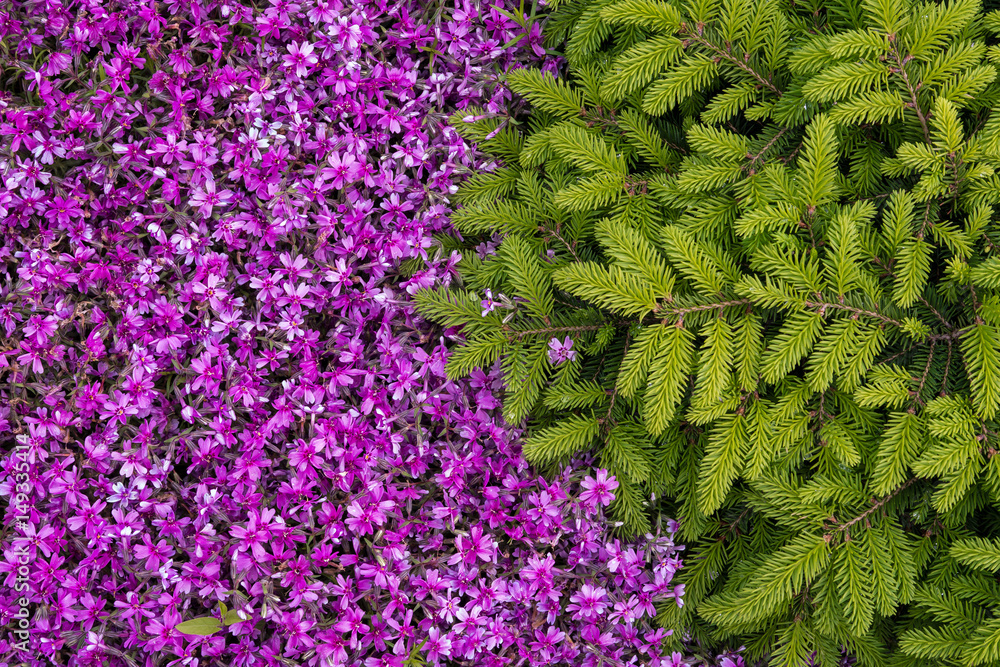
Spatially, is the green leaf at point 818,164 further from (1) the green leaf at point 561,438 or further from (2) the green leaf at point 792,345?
(1) the green leaf at point 561,438

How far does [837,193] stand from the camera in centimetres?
223

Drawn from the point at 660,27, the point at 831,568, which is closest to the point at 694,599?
the point at 831,568

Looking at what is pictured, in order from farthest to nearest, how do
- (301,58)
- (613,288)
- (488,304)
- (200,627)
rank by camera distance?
(301,58), (488,304), (200,627), (613,288)

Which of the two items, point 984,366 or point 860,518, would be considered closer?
point 984,366

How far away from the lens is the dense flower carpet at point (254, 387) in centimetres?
254

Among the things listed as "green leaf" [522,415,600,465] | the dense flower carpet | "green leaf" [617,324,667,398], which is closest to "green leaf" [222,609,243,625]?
the dense flower carpet

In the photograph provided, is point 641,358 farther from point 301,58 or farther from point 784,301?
point 301,58

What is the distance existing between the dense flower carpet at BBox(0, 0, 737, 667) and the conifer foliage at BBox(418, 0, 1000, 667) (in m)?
0.33

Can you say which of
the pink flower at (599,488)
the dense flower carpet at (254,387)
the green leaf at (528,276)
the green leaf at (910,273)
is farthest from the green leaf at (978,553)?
the green leaf at (528,276)

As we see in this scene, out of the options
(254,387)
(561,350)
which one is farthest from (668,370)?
(254,387)

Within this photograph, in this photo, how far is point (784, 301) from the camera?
81.4 inches

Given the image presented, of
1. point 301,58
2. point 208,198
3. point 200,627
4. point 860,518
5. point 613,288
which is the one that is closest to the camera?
point 613,288

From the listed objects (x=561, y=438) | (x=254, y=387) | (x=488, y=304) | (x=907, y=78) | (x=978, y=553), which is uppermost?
(x=907, y=78)

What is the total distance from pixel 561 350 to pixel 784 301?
0.80 meters
